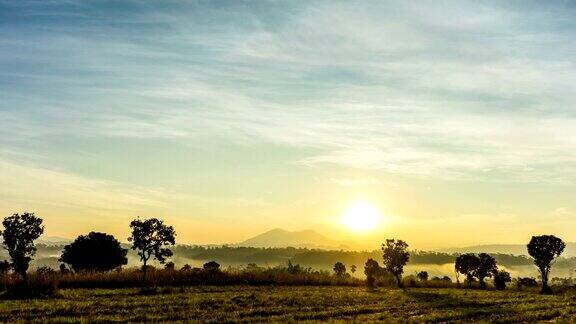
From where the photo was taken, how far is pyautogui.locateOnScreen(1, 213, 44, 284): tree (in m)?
59.4

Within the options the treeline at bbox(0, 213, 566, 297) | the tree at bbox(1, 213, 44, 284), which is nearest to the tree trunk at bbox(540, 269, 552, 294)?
the treeline at bbox(0, 213, 566, 297)

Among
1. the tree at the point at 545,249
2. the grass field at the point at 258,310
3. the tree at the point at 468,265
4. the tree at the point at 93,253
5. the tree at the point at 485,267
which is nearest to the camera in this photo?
the grass field at the point at 258,310

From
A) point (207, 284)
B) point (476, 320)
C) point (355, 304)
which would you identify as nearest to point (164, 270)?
point (207, 284)

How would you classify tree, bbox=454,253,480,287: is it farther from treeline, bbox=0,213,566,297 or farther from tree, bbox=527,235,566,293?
tree, bbox=527,235,566,293

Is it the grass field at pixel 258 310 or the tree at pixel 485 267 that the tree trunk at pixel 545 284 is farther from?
the grass field at pixel 258 310

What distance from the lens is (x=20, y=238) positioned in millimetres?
60000

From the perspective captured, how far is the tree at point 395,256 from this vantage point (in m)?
100

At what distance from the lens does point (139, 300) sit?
47062 mm

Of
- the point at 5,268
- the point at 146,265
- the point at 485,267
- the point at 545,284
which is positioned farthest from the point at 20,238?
the point at 485,267

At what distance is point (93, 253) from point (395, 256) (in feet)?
197

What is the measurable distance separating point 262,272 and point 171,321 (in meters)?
51.6

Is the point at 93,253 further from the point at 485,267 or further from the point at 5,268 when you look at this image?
the point at 485,267

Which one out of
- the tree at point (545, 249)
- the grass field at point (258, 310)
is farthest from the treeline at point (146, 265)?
the grass field at point (258, 310)

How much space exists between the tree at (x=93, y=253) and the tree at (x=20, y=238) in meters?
52.0
